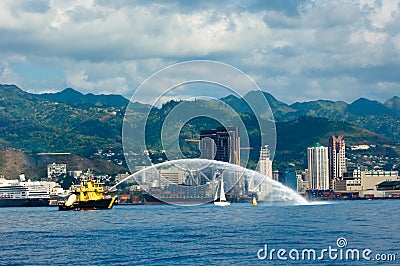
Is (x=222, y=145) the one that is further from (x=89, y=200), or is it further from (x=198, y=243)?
(x=198, y=243)

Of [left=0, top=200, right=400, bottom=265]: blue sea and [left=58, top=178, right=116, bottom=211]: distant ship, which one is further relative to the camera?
[left=58, top=178, right=116, bottom=211]: distant ship

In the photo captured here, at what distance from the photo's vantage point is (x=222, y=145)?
449ft

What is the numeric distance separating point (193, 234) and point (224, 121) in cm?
9462

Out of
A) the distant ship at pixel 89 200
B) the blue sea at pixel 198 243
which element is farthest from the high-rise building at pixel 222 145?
the blue sea at pixel 198 243

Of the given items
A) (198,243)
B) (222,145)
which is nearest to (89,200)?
(222,145)

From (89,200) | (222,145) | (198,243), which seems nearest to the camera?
(198,243)

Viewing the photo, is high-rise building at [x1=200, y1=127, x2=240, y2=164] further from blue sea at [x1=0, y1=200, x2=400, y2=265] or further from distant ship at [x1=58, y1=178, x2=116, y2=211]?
blue sea at [x1=0, y1=200, x2=400, y2=265]

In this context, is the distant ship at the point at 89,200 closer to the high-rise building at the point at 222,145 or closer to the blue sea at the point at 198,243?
the high-rise building at the point at 222,145

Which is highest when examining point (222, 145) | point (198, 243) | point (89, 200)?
point (222, 145)

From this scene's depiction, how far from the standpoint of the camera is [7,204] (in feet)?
641

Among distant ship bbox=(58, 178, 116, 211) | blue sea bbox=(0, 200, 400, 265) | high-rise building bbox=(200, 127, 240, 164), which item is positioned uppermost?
high-rise building bbox=(200, 127, 240, 164)

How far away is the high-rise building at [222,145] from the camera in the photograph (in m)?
133

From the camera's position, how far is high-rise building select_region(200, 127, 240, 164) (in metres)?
133

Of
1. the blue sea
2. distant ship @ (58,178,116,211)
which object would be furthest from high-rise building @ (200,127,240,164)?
the blue sea
